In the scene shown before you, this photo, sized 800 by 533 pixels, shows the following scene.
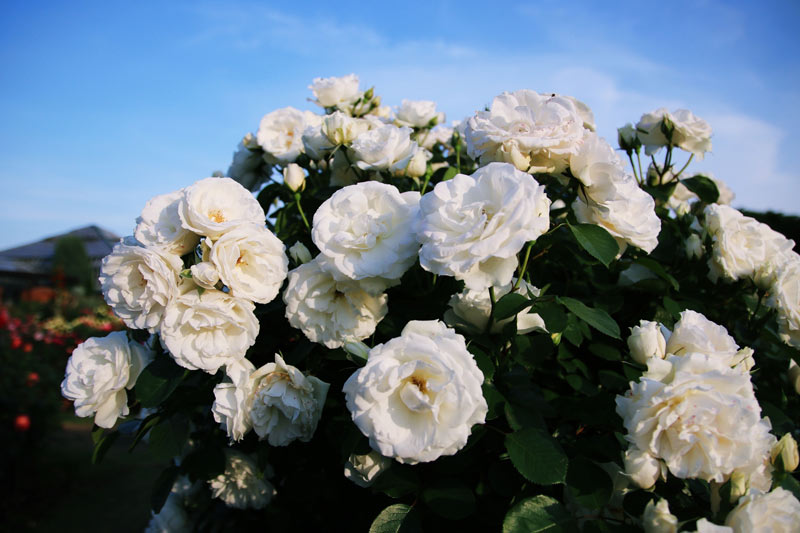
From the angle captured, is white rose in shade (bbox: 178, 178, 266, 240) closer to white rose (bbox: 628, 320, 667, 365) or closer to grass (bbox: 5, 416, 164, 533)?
white rose (bbox: 628, 320, 667, 365)

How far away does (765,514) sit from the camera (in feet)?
3.01

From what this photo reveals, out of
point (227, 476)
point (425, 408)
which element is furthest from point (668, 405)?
point (227, 476)

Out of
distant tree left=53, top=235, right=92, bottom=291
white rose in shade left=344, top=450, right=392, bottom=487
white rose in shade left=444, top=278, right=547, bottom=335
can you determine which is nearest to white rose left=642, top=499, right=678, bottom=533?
white rose in shade left=444, top=278, right=547, bottom=335

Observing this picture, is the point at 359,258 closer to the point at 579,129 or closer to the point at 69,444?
the point at 579,129

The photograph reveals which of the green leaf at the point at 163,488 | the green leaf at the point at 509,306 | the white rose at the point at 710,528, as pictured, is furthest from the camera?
the green leaf at the point at 163,488

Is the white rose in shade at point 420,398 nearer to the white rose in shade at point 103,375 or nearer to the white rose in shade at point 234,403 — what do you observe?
the white rose in shade at point 234,403

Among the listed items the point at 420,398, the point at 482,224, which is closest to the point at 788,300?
the point at 482,224

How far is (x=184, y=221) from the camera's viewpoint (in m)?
1.14

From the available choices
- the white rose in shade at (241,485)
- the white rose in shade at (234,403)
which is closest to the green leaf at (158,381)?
the white rose in shade at (234,403)

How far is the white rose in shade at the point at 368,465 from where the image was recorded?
1146 millimetres

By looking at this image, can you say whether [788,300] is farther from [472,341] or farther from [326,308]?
[326,308]

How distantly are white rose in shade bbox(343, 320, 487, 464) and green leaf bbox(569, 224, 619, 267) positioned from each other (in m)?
0.37

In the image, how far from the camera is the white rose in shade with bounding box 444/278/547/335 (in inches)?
47.1

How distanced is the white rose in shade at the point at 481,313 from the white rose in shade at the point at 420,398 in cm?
25
